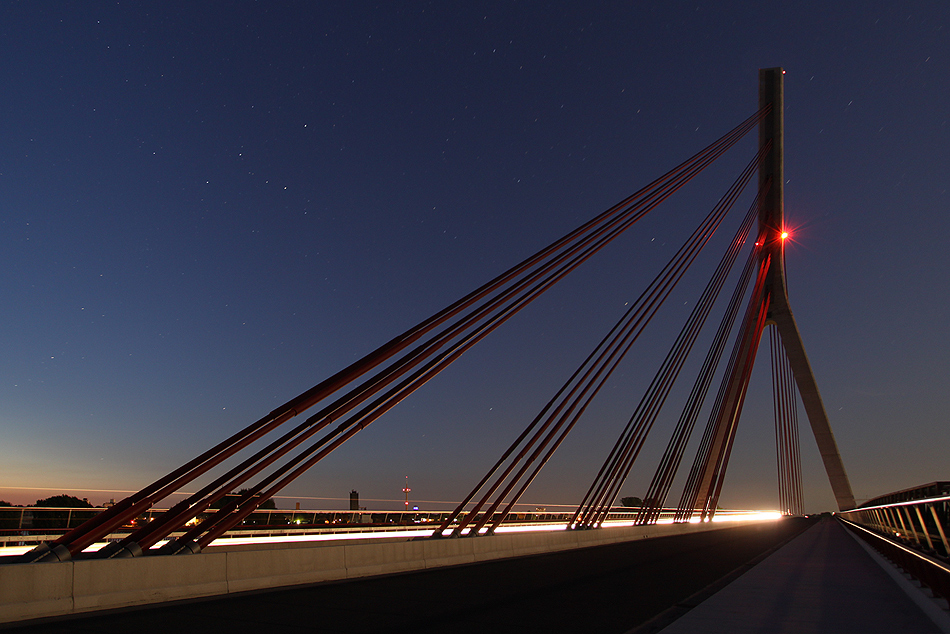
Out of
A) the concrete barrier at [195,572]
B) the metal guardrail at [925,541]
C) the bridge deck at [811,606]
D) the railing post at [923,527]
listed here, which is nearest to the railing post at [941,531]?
the metal guardrail at [925,541]

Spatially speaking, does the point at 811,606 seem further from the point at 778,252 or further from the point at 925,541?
the point at 778,252

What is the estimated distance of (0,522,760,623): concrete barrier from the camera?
6043mm

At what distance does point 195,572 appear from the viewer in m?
7.48

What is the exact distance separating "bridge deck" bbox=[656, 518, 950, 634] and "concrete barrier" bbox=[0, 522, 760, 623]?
4561mm

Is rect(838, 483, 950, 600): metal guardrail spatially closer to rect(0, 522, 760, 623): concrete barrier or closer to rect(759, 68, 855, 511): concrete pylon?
rect(0, 522, 760, 623): concrete barrier

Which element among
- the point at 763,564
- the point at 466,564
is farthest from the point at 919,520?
the point at 466,564

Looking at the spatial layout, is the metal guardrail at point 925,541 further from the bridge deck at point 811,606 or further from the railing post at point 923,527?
the bridge deck at point 811,606

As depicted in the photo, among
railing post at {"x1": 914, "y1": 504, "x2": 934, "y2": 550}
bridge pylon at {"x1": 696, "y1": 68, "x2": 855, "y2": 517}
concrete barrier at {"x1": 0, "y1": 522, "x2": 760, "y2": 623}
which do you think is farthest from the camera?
bridge pylon at {"x1": 696, "y1": 68, "x2": 855, "y2": 517}

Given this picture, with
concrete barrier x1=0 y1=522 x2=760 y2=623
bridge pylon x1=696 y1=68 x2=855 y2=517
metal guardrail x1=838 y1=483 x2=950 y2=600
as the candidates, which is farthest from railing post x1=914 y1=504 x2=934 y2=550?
bridge pylon x1=696 y1=68 x2=855 y2=517

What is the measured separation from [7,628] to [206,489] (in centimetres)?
275

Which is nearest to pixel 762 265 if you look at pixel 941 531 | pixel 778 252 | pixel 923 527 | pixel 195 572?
pixel 778 252

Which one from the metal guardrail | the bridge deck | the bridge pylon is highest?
the bridge pylon

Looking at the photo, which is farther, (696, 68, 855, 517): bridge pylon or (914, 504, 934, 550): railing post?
(696, 68, 855, 517): bridge pylon

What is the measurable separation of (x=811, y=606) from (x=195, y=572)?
20.5 feet
